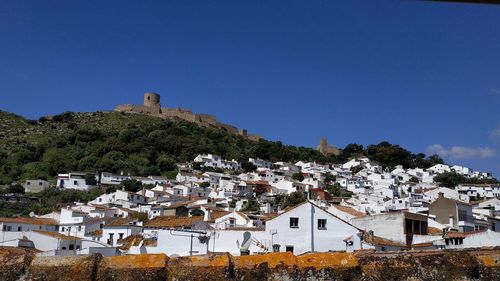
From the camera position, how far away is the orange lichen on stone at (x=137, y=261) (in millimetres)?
5148

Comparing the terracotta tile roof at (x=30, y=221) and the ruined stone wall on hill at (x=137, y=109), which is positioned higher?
the ruined stone wall on hill at (x=137, y=109)

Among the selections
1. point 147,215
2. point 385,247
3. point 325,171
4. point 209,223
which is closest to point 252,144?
point 325,171

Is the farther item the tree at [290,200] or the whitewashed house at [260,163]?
the whitewashed house at [260,163]

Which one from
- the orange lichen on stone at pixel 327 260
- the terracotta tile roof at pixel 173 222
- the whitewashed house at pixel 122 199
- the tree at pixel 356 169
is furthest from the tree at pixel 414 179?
the orange lichen on stone at pixel 327 260

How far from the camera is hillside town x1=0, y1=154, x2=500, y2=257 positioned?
2795 cm

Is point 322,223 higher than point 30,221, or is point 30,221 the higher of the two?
point 30,221

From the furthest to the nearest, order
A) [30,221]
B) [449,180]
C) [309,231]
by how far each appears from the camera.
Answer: [449,180], [30,221], [309,231]

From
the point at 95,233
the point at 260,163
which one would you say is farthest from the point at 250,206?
the point at 260,163

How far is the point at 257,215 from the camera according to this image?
1858 inches

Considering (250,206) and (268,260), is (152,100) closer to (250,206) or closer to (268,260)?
(250,206)

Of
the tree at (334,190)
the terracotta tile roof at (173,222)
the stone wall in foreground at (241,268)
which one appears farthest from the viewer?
the tree at (334,190)

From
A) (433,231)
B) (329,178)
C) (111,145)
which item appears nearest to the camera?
(433,231)

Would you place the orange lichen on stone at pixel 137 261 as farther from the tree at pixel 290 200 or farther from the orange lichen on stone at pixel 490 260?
the tree at pixel 290 200

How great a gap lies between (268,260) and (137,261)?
1188mm
